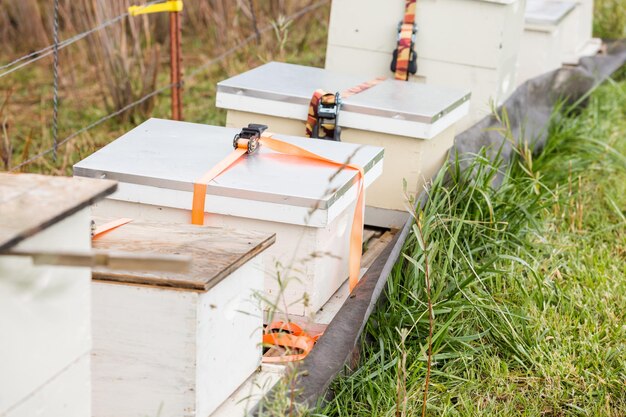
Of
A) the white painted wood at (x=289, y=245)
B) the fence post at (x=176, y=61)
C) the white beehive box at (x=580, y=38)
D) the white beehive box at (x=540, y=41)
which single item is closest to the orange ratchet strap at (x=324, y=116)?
the white painted wood at (x=289, y=245)

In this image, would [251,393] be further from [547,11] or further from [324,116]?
[547,11]

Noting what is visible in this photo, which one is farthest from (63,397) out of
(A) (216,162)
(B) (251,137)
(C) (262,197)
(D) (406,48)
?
(D) (406,48)

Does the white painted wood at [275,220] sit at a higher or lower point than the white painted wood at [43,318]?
lower

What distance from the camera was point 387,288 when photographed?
9.42ft

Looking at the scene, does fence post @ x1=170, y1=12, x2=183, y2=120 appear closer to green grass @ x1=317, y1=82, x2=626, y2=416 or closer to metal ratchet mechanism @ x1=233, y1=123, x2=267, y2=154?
green grass @ x1=317, y1=82, x2=626, y2=416

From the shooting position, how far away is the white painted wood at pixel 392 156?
10.9 feet

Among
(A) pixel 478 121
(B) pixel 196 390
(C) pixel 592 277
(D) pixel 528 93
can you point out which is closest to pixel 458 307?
(C) pixel 592 277

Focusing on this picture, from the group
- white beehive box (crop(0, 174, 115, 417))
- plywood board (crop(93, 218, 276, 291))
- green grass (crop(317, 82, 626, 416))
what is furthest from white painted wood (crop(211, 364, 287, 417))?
white beehive box (crop(0, 174, 115, 417))

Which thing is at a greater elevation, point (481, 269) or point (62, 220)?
point (62, 220)

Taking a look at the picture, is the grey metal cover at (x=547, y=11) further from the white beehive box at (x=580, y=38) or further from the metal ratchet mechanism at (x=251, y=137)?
the metal ratchet mechanism at (x=251, y=137)

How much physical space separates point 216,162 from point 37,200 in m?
1.25

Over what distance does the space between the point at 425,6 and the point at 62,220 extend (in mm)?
2625

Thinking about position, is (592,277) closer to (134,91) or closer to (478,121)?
(478,121)

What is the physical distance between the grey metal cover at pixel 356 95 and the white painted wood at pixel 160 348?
4.09 ft
